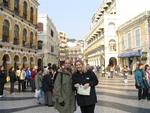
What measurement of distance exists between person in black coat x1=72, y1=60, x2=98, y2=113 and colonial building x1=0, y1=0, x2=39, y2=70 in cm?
2128

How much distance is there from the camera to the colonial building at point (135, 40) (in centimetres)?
3688

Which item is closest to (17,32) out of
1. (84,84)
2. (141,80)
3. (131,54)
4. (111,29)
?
(131,54)

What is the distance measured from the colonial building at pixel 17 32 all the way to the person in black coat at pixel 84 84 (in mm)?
21280

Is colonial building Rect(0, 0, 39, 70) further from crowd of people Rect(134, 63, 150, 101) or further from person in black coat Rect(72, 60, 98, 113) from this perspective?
person in black coat Rect(72, 60, 98, 113)

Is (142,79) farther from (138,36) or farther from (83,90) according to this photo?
(138,36)

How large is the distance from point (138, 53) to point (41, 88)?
1051 inches

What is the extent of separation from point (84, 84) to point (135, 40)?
35.4 meters

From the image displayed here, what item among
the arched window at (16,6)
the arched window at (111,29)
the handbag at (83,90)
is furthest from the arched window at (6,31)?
the arched window at (111,29)

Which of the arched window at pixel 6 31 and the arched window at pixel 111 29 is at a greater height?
the arched window at pixel 111 29

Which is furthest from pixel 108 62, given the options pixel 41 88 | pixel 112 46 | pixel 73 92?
pixel 73 92

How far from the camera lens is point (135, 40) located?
40750 millimetres

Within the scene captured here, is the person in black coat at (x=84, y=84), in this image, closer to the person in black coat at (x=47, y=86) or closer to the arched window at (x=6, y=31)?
the person in black coat at (x=47, y=86)

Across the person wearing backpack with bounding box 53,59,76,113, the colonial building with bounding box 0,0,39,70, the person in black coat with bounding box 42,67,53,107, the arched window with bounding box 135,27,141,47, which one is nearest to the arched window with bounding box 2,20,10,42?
the colonial building with bounding box 0,0,39,70

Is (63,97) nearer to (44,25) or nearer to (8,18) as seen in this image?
(8,18)
